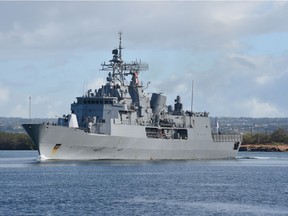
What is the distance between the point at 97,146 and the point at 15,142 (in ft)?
265

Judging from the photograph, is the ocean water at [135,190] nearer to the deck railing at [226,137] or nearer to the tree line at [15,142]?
the deck railing at [226,137]

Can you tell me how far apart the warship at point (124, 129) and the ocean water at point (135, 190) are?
2018 millimetres

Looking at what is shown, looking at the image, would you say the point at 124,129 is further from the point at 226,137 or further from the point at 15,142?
the point at 15,142

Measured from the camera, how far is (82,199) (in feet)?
143

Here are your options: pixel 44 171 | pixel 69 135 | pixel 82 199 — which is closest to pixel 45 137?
pixel 69 135

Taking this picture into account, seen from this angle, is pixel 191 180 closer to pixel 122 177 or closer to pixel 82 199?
pixel 122 177

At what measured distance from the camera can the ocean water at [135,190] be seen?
40.2 meters

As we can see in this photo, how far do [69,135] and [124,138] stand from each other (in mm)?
6728

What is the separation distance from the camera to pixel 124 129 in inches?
2906

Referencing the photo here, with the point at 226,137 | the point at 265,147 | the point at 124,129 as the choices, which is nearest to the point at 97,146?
the point at 124,129

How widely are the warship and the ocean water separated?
202 centimetres

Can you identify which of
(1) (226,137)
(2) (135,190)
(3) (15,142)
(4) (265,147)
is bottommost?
(2) (135,190)

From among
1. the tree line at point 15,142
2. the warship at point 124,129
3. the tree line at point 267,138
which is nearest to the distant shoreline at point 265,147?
the tree line at point 267,138

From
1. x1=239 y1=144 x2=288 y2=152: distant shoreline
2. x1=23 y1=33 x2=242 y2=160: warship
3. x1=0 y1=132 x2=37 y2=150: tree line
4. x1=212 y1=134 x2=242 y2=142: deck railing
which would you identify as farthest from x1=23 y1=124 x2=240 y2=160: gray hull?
x1=239 y1=144 x2=288 y2=152: distant shoreline
